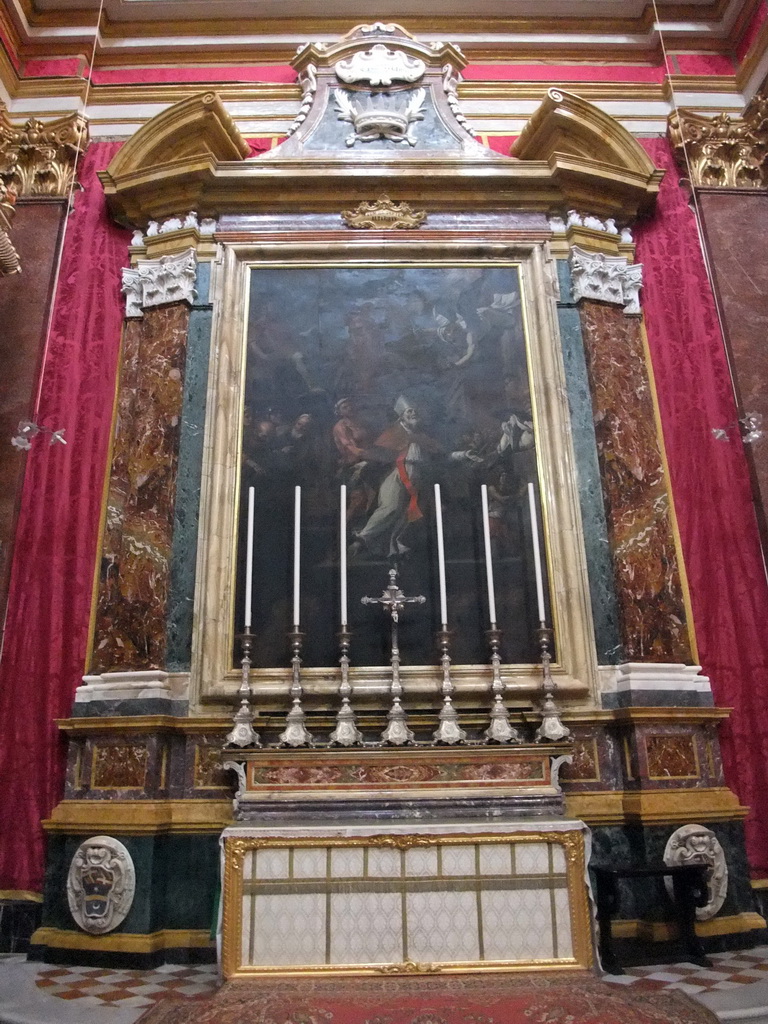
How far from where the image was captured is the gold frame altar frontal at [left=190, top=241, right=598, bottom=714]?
5031 mm

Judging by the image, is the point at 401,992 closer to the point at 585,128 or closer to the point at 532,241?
the point at 532,241

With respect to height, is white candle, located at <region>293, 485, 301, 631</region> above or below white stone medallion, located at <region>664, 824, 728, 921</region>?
above

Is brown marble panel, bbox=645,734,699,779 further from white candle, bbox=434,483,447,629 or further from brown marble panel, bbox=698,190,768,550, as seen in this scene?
brown marble panel, bbox=698,190,768,550

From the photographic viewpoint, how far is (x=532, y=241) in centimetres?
617

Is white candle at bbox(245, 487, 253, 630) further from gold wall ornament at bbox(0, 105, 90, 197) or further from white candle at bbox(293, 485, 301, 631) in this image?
gold wall ornament at bbox(0, 105, 90, 197)

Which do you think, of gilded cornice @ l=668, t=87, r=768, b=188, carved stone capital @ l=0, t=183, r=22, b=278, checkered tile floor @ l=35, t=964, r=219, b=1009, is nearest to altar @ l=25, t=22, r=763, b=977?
Answer: checkered tile floor @ l=35, t=964, r=219, b=1009

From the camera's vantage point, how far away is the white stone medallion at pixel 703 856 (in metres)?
4.57

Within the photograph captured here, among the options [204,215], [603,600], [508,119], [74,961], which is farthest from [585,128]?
[74,961]

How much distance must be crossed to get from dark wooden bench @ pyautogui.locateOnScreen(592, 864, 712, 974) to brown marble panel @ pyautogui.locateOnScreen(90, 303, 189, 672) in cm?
280

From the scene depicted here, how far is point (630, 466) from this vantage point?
18.2ft

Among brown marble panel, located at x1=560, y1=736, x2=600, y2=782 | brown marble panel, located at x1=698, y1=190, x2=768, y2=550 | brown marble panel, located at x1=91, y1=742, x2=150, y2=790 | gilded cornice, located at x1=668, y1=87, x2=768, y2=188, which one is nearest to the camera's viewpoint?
brown marble panel, located at x1=91, y1=742, x2=150, y2=790

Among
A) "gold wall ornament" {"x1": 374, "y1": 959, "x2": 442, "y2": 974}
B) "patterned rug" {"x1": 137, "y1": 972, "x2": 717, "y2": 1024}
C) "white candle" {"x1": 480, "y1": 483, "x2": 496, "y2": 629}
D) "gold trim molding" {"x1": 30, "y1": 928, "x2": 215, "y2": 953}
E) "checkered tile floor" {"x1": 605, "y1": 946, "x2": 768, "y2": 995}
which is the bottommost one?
"checkered tile floor" {"x1": 605, "y1": 946, "x2": 768, "y2": 995}

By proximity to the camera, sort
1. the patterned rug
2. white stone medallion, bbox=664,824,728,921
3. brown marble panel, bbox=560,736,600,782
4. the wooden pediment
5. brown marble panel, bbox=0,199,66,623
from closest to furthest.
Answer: the patterned rug
white stone medallion, bbox=664,824,728,921
brown marble panel, bbox=560,736,600,782
brown marble panel, bbox=0,199,66,623
the wooden pediment

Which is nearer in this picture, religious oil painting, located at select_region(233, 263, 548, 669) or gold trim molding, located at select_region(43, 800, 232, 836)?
gold trim molding, located at select_region(43, 800, 232, 836)
